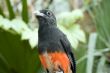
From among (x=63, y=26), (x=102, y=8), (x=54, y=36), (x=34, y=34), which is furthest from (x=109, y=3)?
(x=54, y=36)

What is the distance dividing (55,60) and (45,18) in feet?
0.76

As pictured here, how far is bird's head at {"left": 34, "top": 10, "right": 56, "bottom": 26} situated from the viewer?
2.16m

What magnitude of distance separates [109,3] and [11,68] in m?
0.97

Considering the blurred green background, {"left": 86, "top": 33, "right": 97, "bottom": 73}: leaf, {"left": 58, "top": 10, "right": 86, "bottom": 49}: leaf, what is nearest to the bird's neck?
{"left": 86, "top": 33, "right": 97, "bottom": 73}: leaf

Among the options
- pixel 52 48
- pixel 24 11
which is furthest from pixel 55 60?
pixel 24 11

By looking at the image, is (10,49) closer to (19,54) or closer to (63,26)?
(19,54)

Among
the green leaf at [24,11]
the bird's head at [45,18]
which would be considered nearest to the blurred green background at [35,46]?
the green leaf at [24,11]

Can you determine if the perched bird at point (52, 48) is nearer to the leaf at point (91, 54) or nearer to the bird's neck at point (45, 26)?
the bird's neck at point (45, 26)

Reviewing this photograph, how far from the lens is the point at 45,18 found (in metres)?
2.19

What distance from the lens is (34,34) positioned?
3.15 metres

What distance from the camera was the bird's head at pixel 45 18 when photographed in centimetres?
216

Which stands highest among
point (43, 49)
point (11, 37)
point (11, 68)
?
point (43, 49)

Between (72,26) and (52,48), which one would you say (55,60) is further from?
(72,26)

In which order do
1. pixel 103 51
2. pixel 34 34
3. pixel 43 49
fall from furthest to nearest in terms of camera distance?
1. pixel 103 51
2. pixel 34 34
3. pixel 43 49
